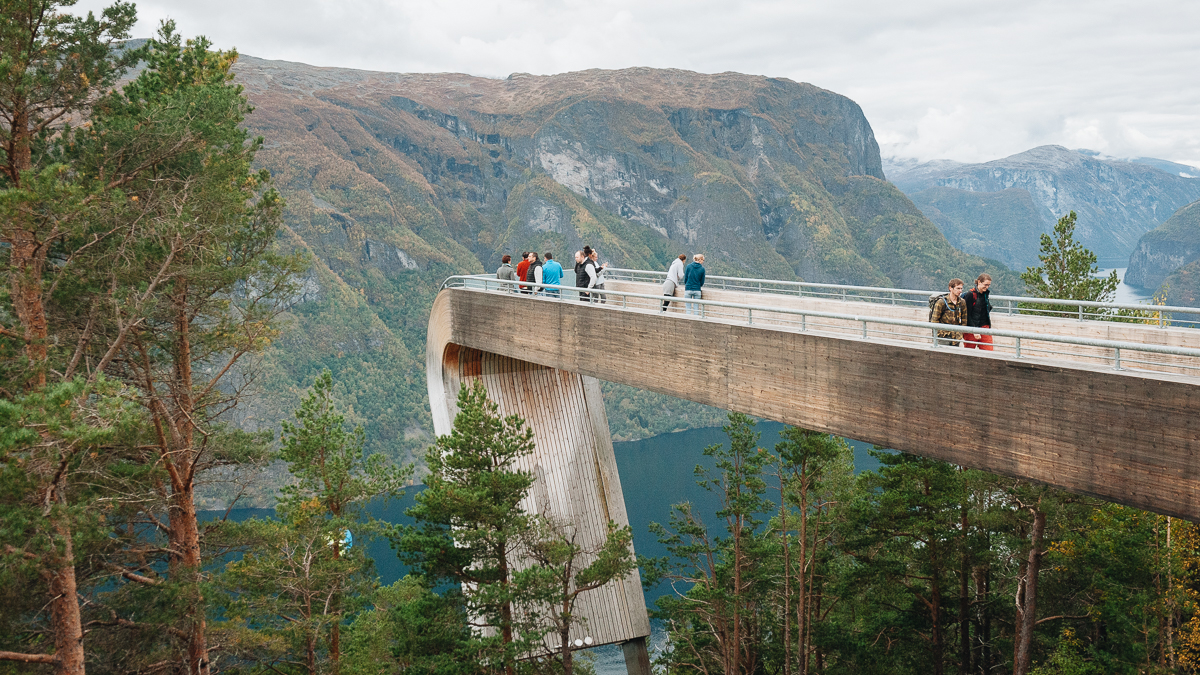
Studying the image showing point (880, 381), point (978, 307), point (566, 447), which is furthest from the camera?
point (566, 447)

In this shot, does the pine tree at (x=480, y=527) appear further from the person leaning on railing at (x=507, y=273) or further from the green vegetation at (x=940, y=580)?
the green vegetation at (x=940, y=580)

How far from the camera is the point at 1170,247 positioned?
543 ft

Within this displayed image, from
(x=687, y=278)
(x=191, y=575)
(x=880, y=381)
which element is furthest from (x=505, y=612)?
(x=880, y=381)

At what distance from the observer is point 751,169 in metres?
199

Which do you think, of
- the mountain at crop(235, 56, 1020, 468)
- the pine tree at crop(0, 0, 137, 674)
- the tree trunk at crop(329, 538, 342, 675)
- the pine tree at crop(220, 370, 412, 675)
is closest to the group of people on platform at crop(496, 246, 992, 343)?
the pine tree at crop(220, 370, 412, 675)

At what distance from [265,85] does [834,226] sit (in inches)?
5003

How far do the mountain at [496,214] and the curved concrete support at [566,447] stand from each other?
98.8 meters

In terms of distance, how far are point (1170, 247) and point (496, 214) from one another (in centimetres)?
13850

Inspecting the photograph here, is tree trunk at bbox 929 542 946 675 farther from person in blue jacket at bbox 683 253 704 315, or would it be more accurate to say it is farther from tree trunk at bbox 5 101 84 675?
tree trunk at bbox 5 101 84 675

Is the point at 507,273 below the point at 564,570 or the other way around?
the other way around

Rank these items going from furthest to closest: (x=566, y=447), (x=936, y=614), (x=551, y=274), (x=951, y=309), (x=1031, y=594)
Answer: (x=566, y=447)
(x=936, y=614)
(x=551, y=274)
(x=1031, y=594)
(x=951, y=309)

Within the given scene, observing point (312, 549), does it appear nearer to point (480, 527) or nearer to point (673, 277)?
point (480, 527)

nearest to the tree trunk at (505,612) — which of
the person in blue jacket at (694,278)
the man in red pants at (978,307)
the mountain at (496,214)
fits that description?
the person in blue jacket at (694,278)

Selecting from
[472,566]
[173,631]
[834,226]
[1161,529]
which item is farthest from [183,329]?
[834,226]
